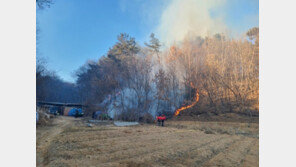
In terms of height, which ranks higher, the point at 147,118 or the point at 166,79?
the point at 166,79

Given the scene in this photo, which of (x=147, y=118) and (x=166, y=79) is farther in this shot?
(x=166, y=79)

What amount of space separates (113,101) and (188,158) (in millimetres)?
10364

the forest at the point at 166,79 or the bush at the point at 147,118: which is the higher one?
the forest at the point at 166,79

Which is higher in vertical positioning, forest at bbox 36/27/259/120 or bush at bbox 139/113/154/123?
forest at bbox 36/27/259/120

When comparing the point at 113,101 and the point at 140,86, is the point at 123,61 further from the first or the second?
the point at 113,101

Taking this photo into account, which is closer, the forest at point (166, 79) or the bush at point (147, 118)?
the forest at point (166, 79)

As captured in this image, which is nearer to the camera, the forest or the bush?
the forest

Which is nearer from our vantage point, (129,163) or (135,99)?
(129,163)

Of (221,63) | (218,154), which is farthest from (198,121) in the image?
(218,154)
